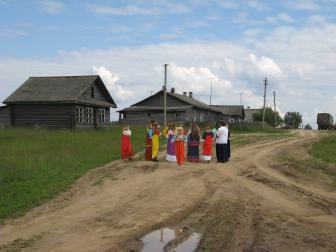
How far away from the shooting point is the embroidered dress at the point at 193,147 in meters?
19.2

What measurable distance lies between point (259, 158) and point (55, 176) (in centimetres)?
851

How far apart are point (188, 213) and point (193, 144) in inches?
366

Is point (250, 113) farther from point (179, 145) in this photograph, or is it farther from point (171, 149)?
point (179, 145)

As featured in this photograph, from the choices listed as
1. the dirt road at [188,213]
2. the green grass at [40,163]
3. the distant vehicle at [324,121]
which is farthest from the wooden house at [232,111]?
the dirt road at [188,213]

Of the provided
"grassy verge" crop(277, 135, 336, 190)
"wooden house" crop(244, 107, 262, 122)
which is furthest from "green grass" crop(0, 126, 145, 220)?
"wooden house" crop(244, 107, 262, 122)

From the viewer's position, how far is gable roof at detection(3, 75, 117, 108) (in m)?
40.2

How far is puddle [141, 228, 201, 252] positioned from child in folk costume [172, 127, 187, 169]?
9.32 m

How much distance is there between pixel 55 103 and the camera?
40.0 metres

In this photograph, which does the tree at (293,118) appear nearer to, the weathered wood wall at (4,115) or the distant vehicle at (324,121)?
the distant vehicle at (324,121)

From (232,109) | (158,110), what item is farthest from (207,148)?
(232,109)

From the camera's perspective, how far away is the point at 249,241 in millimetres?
7680

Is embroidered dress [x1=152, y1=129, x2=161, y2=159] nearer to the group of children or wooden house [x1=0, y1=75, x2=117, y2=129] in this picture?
the group of children

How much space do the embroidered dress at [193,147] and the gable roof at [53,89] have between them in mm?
21502

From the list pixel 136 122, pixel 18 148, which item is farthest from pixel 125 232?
pixel 136 122
